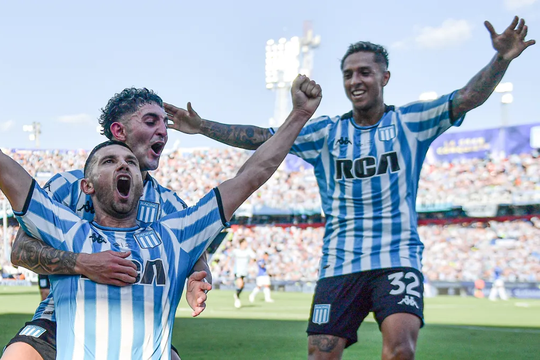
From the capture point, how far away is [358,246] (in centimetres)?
489

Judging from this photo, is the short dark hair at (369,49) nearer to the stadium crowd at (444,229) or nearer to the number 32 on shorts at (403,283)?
the number 32 on shorts at (403,283)

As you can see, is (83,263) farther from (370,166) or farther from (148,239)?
(370,166)

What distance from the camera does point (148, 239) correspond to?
3188 mm

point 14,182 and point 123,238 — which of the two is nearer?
point 14,182

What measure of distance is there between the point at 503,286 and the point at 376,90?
23736 millimetres

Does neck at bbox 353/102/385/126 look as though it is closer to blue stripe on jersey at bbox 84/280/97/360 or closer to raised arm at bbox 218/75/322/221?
raised arm at bbox 218/75/322/221

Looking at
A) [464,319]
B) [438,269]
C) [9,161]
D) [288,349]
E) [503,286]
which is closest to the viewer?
[9,161]

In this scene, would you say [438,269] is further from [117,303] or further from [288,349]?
[117,303]

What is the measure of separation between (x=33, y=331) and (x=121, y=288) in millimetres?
859

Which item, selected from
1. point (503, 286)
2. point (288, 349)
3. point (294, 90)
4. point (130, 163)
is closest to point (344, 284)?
point (294, 90)

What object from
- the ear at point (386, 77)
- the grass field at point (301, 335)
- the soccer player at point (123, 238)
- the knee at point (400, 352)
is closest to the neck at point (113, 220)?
the soccer player at point (123, 238)

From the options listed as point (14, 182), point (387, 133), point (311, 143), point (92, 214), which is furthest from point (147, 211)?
point (387, 133)

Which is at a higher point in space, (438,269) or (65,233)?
(65,233)

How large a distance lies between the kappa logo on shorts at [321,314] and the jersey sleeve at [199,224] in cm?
174
